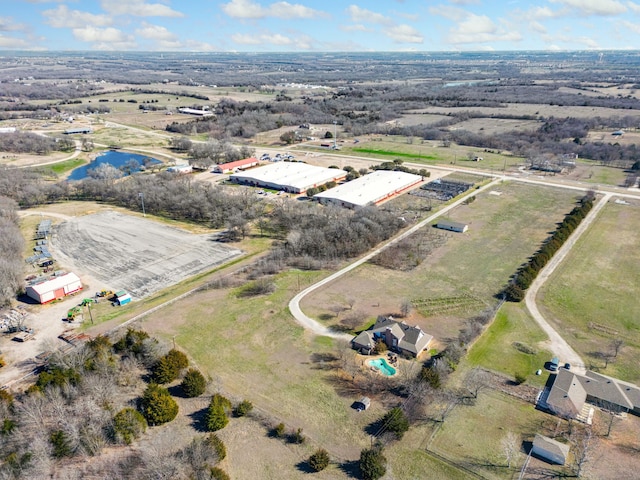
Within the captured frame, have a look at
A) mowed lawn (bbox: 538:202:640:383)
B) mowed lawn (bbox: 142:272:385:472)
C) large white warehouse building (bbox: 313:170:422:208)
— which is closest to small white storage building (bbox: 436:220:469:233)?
large white warehouse building (bbox: 313:170:422:208)

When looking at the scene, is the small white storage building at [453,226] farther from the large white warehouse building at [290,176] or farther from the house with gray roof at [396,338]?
the house with gray roof at [396,338]

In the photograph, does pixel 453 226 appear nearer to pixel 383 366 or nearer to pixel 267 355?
pixel 383 366

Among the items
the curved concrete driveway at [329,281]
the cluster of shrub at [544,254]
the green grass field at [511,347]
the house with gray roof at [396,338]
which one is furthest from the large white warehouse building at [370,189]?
the house with gray roof at [396,338]

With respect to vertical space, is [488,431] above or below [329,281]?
below

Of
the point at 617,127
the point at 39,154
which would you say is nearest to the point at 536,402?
the point at 39,154

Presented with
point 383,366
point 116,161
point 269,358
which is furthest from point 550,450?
point 116,161

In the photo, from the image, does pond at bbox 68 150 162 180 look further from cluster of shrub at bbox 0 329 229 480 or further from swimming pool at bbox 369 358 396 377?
swimming pool at bbox 369 358 396 377

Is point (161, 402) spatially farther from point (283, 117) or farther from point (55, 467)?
point (283, 117)
